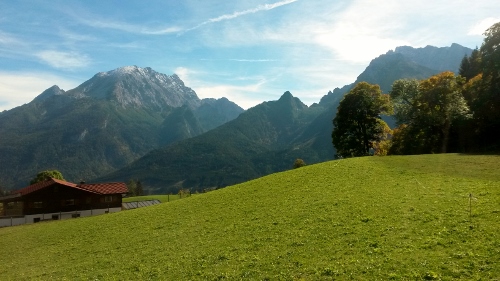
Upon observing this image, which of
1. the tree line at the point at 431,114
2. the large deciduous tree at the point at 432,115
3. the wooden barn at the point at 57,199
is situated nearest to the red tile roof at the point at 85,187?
the wooden barn at the point at 57,199

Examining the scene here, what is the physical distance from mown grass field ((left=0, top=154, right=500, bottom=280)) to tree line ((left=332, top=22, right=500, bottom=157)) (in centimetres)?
1436

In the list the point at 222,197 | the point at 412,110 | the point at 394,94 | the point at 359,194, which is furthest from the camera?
the point at 394,94

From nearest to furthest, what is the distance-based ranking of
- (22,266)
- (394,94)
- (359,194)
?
(22,266) → (359,194) → (394,94)

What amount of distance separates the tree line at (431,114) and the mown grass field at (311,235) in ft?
47.1

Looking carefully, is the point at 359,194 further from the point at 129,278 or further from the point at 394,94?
the point at 394,94

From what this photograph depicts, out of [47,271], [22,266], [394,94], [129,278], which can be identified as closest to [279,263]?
[129,278]

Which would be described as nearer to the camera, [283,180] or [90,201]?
[283,180]

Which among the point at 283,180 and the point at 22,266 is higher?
the point at 283,180

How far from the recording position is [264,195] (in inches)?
1545

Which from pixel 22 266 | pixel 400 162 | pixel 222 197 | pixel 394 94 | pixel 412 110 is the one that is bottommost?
pixel 22 266

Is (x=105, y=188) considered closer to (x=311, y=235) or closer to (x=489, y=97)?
(x=311, y=235)

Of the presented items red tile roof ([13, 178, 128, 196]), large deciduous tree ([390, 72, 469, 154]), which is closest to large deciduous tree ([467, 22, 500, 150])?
large deciduous tree ([390, 72, 469, 154])

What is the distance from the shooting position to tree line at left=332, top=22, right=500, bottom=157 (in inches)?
2032

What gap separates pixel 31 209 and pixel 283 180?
5680 cm
